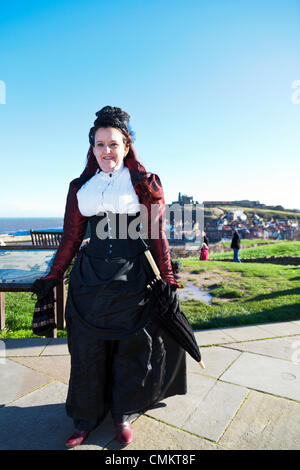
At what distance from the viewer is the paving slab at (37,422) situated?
6.03 ft

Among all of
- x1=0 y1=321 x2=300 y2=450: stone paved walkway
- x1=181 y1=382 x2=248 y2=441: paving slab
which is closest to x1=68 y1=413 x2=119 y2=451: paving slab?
x1=0 y1=321 x2=300 y2=450: stone paved walkway

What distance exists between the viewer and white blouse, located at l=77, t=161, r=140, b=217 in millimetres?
2027

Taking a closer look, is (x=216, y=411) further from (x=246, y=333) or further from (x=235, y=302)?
(x=235, y=302)

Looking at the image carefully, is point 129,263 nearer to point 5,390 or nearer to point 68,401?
point 68,401

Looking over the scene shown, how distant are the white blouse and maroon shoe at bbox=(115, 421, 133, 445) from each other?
1.33m

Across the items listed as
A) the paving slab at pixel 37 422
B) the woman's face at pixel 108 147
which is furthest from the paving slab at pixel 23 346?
the woman's face at pixel 108 147

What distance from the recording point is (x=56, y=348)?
10.6 ft

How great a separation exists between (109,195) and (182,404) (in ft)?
5.19

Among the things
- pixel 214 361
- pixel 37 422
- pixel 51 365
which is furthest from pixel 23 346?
pixel 214 361

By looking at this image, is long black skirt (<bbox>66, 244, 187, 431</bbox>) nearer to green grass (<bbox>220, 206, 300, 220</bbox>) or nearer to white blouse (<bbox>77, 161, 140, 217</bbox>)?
white blouse (<bbox>77, 161, 140, 217</bbox>)

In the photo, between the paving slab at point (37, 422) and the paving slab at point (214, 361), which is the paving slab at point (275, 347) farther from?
the paving slab at point (37, 422)
